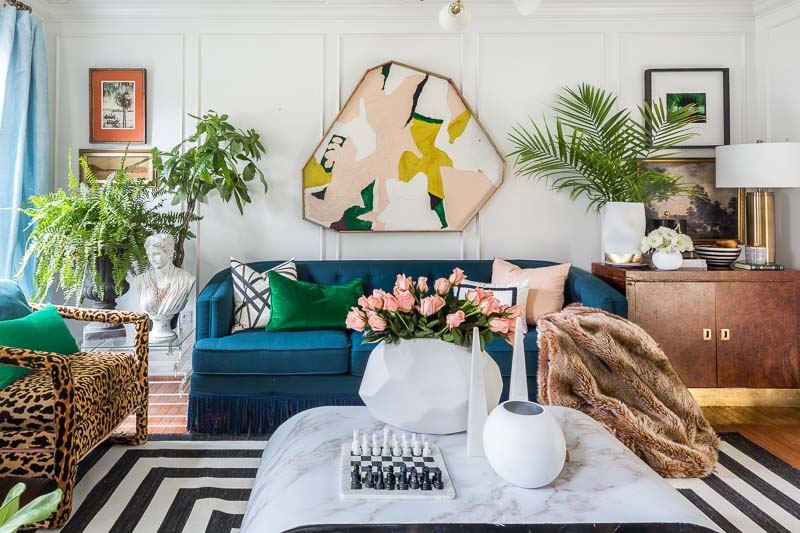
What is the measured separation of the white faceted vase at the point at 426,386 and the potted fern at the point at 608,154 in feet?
6.56

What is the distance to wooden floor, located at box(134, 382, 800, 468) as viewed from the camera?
2576mm

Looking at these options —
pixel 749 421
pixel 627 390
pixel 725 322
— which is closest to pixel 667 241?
pixel 725 322

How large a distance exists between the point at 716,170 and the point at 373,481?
308cm

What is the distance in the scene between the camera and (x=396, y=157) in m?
3.55

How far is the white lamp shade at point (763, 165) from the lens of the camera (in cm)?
298

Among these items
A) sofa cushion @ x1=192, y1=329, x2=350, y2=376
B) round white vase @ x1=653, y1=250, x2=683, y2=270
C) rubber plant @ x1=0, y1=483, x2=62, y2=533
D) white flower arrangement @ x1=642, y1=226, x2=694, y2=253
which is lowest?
sofa cushion @ x1=192, y1=329, x2=350, y2=376

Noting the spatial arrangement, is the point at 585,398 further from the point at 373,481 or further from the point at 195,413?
the point at 195,413

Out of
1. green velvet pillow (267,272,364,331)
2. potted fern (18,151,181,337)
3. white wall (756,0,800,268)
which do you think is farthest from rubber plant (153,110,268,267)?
white wall (756,0,800,268)

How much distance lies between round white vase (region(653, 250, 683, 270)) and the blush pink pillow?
0.51 m

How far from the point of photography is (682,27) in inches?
141

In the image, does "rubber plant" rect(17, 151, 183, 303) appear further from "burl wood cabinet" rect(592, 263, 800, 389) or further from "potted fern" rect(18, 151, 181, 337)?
"burl wood cabinet" rect(592, 263, 800, 389)

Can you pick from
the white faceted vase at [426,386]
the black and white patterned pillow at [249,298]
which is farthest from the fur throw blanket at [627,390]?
the black and white patterned pillow at [249,298]

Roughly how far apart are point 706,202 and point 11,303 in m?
3.91

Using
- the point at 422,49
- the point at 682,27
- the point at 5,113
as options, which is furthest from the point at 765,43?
the point at 5,113
